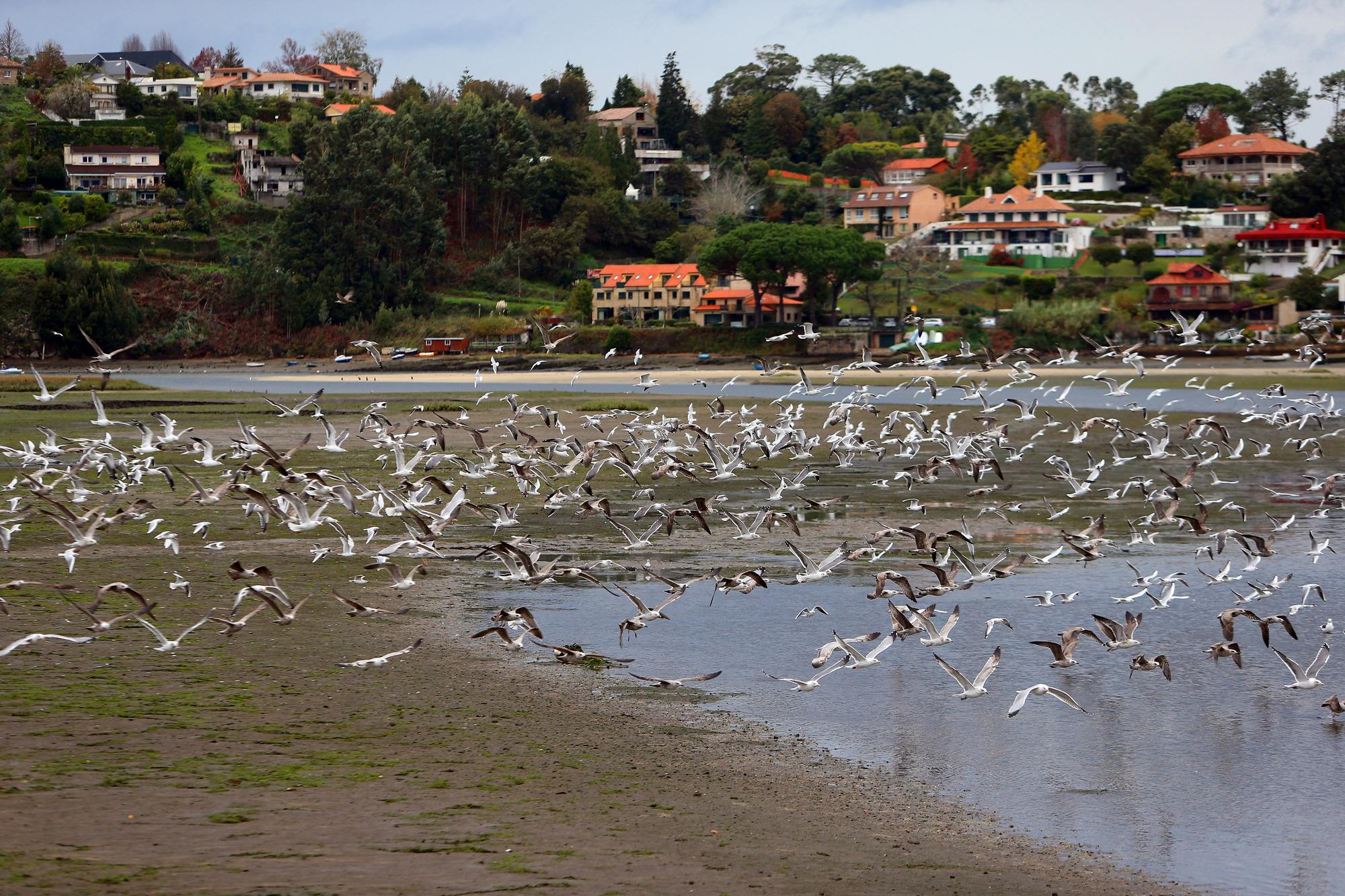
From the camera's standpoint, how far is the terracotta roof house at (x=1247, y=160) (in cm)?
14975

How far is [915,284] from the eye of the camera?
4385 inches

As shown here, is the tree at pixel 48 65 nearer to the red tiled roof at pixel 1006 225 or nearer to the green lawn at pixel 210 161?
the green lawn at pixel 210 161

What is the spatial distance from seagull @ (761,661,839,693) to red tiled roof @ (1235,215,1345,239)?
10779 centimetres

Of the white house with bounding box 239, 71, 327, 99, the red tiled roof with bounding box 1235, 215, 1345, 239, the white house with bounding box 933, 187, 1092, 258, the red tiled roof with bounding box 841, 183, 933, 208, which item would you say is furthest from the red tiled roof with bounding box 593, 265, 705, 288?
the white house with bounding box 239, 71, 327, 99

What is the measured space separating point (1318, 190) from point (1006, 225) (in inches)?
1063

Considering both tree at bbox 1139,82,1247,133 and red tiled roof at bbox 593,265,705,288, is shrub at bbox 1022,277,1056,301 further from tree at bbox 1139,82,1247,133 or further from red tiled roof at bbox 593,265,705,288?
tree at bbox 1139,82,1247,133

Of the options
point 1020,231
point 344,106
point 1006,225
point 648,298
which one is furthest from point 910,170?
point 344,106

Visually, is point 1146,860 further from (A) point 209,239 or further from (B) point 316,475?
(A) point 209,239

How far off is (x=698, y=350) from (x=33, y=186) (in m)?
74.8

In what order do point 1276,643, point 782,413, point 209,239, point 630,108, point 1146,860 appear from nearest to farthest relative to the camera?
point 1146,860
point 1276,643
point 782,413
point 209,239
point 630,108

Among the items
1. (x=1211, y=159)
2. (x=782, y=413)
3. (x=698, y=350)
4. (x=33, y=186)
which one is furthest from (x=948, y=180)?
(x=782, y=413)

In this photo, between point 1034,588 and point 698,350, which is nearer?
point 1034,588

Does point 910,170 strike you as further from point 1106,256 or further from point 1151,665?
point 1151,665

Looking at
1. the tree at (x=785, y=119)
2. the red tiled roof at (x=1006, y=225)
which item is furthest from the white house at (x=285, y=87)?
the red tiled roof at (x=1006, y=225)
